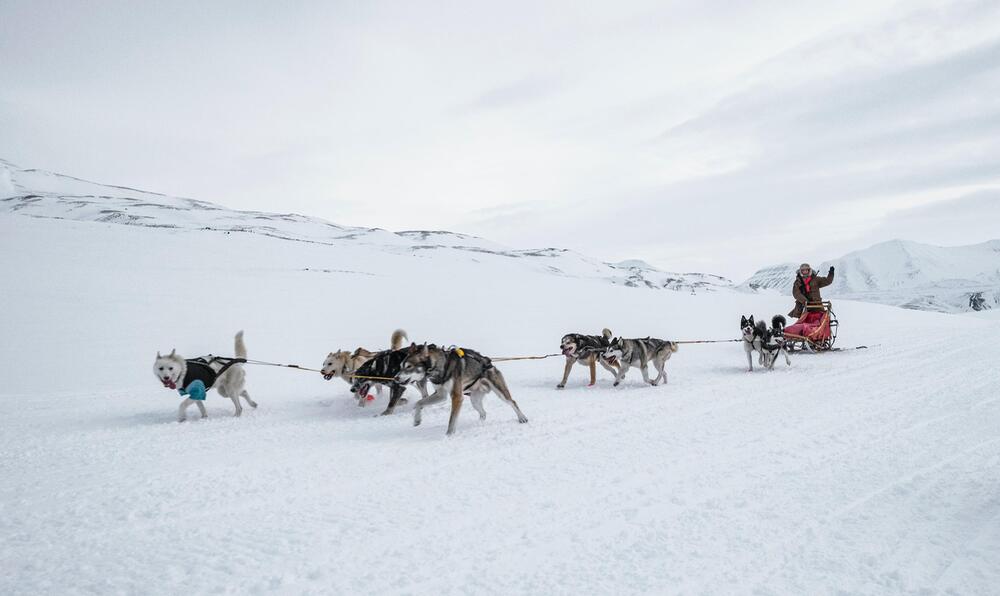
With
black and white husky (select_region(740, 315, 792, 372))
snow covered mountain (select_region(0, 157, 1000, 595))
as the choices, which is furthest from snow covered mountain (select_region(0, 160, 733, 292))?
snow covered mountain (select_region(0, 157, 1000, 595))

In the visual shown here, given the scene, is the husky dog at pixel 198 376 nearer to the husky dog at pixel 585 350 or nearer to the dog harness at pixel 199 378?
the dog harness at pixel 199 378

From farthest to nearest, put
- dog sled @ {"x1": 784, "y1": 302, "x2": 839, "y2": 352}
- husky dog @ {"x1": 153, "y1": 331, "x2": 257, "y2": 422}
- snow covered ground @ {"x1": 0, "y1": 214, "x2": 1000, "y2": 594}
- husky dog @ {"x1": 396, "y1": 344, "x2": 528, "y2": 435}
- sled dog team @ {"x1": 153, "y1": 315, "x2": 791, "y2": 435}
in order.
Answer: dog sled @ {"x1": 784, "y1": 302, "x2": 839, "y2": 352} < husky dog @ {"x1": 153, "y1": 331, "x2": 257, "y2": 422} < sled dog team @ {"x1": 153, "y1": 315, "x2": 791, "y2": 435} < husky dog @ {"x1": 396, "y1": 344, "x2": 528, "y2": 435} < snow covered ground @ {"x1": 0, "y1": 214, "x2": 1000, "y2": 594}

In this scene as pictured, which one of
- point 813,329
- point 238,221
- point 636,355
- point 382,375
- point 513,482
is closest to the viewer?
point 513,482

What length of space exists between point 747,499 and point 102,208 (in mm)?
74085

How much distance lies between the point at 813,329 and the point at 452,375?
9.92 meters

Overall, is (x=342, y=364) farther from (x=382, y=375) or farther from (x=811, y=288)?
(x=811, y=288)

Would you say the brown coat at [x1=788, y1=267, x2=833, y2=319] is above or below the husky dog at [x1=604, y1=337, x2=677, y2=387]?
above

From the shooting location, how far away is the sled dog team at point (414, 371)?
585 centimetres

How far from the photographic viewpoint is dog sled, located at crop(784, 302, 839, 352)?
39.0 ft

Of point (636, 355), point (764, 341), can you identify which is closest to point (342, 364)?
point (636, 355)

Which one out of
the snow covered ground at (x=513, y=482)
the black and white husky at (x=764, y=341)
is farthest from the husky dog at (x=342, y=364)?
the black and white husky at (x=764, y=341)

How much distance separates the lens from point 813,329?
39.7ft

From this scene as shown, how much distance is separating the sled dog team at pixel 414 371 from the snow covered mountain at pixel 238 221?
40.2 meters

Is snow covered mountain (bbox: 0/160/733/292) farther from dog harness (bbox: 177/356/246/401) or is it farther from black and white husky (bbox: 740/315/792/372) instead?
dog harness (bbox: 177/356/246/401)
